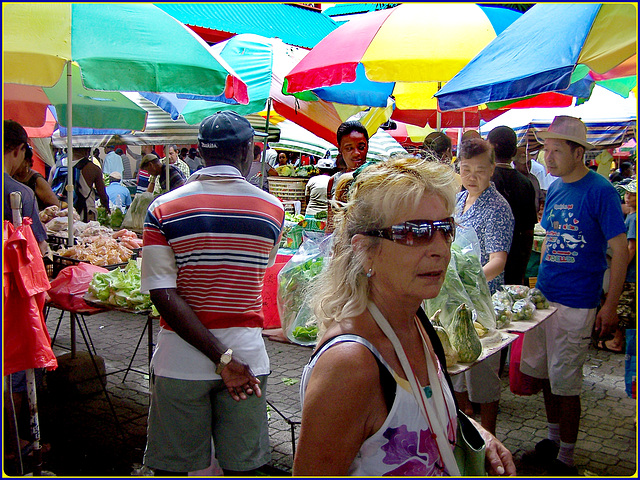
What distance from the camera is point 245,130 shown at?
273cm

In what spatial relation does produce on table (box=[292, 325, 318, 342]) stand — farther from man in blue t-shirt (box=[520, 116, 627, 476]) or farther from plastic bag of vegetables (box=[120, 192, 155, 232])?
plastic bag of vegetables (box=[120, 192, 155, 232])

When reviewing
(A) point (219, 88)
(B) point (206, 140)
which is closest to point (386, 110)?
(A) point (219, 88)

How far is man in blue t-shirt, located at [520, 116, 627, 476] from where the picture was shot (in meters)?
3.64

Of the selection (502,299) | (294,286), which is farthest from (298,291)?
(502,299)

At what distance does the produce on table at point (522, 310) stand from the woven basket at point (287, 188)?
603 cm

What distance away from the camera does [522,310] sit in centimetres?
349

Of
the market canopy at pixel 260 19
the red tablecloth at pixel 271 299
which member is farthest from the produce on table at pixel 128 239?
the red tablecloth at pixel 271 299

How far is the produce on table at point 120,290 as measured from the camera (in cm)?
371

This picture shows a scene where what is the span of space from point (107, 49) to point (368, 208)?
115 inches

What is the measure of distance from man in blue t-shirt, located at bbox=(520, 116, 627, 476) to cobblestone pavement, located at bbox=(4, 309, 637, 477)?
0.50 m

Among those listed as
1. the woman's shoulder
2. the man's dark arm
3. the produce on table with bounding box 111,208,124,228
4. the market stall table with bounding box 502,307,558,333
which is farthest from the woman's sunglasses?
the produce on table with bounding box 111,208,124,228

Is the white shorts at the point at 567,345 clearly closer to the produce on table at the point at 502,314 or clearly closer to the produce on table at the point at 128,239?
the produce on table at the point at 502,314

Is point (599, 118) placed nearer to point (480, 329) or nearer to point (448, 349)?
point (480, 329)

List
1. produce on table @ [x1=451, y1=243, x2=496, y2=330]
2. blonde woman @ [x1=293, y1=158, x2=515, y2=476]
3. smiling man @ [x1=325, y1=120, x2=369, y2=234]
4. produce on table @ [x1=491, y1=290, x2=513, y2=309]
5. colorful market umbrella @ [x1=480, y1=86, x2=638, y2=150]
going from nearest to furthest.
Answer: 1. blonde woman @ [x1=293, y1=158, x2=515, y2=476]
2. produce on table @ [x1=451, y1=243, x2=496, y2=330]
3. produce on table @ [x1=491, y1=290, x2=513, y2=309]
4. smiling man @ [x1=325, y1=120, x2=369, y2=234]
5. colorful market umbrella @ [x1=480, y1=86, x2=638, y2=150]
